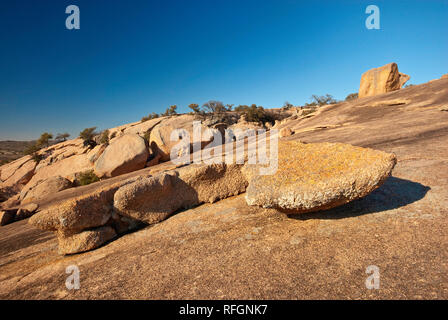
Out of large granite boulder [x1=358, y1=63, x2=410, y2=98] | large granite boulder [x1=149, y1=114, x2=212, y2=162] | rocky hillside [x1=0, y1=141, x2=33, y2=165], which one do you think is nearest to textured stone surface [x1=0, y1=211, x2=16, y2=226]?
large granite boulder [x1=149, y1=114, x2=212, y2=162]

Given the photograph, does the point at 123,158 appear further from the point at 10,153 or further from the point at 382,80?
the point at 10,153

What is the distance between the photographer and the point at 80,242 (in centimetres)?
374

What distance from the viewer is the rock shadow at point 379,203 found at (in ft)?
10.6

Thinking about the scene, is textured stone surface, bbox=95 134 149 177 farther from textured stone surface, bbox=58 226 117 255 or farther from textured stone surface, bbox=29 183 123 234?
textured stone surface, bbox=58 226 117 255

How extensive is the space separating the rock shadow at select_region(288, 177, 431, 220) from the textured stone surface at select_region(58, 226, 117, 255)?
12.0 ft

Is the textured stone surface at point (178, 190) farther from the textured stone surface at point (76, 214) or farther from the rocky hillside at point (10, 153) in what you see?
the rocky hillside at point (10, 153)

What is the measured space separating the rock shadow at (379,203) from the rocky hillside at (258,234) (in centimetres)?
2

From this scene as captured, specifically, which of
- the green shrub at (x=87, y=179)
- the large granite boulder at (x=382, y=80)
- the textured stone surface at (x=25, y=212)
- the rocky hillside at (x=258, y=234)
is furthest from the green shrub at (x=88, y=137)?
the large granite boulder at (x=382, y=80)

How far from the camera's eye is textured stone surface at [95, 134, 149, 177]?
44.4 feet

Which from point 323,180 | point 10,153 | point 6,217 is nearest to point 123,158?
point 6,217
